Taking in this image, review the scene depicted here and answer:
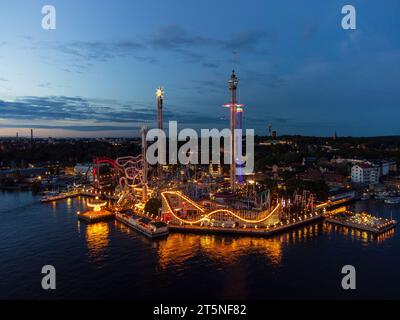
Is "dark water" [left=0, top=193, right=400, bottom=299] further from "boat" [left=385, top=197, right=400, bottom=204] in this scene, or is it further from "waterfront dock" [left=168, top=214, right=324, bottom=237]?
"boat" [left=385, top=197, right=400, bottom=204]

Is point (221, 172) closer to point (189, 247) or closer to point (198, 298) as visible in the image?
point (189, 247)

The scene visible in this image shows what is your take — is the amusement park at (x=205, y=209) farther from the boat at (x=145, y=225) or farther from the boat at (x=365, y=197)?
the boat at (x=365, y=197)

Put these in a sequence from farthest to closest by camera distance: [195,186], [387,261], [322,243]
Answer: [195,186], [322,243], [387,261]

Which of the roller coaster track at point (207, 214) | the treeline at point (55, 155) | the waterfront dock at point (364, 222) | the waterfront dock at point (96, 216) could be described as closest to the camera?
the waterfront dock at point (364, 222)

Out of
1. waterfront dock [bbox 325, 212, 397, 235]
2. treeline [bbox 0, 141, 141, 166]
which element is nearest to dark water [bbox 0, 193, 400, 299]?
waterfront dock [bbox 325, 212, 397, 235]

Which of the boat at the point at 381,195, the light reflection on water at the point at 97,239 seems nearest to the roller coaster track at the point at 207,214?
the light reflection on water at the point at 97,239

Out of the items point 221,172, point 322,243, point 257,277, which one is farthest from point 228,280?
point 221,172
